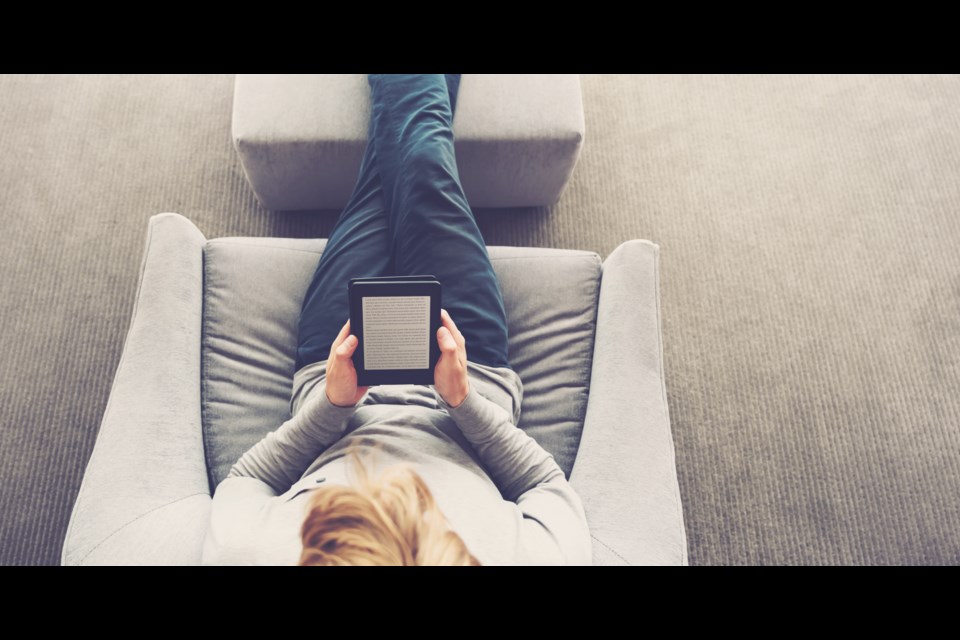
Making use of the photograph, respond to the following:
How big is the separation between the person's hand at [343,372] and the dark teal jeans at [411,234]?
0.17 meters

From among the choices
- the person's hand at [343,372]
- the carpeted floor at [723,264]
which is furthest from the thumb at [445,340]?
the carpeted floor at [723,264]

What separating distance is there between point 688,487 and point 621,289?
50 cm

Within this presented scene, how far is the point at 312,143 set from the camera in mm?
1296

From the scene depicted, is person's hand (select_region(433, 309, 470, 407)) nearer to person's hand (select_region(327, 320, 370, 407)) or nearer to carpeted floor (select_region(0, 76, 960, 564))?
Answer: person's hand (select_region(327, 320, 370, 407))

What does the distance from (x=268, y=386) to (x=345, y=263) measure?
0.24 metres

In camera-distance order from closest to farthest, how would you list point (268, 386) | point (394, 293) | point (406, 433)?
point (394, 293), point (406, 433), point (268, 386)

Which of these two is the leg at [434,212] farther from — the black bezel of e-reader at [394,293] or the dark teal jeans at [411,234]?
the black bezel of e-reader at [394,293]

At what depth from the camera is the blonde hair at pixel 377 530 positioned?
0.69 m

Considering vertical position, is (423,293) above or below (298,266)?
below

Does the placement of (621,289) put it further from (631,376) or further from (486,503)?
(486,503)

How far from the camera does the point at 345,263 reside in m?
1.09

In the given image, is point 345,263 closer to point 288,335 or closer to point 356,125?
point 288,335

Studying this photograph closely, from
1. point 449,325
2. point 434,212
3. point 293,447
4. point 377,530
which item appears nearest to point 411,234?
point 434,212

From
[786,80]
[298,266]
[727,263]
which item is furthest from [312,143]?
[786,80]
